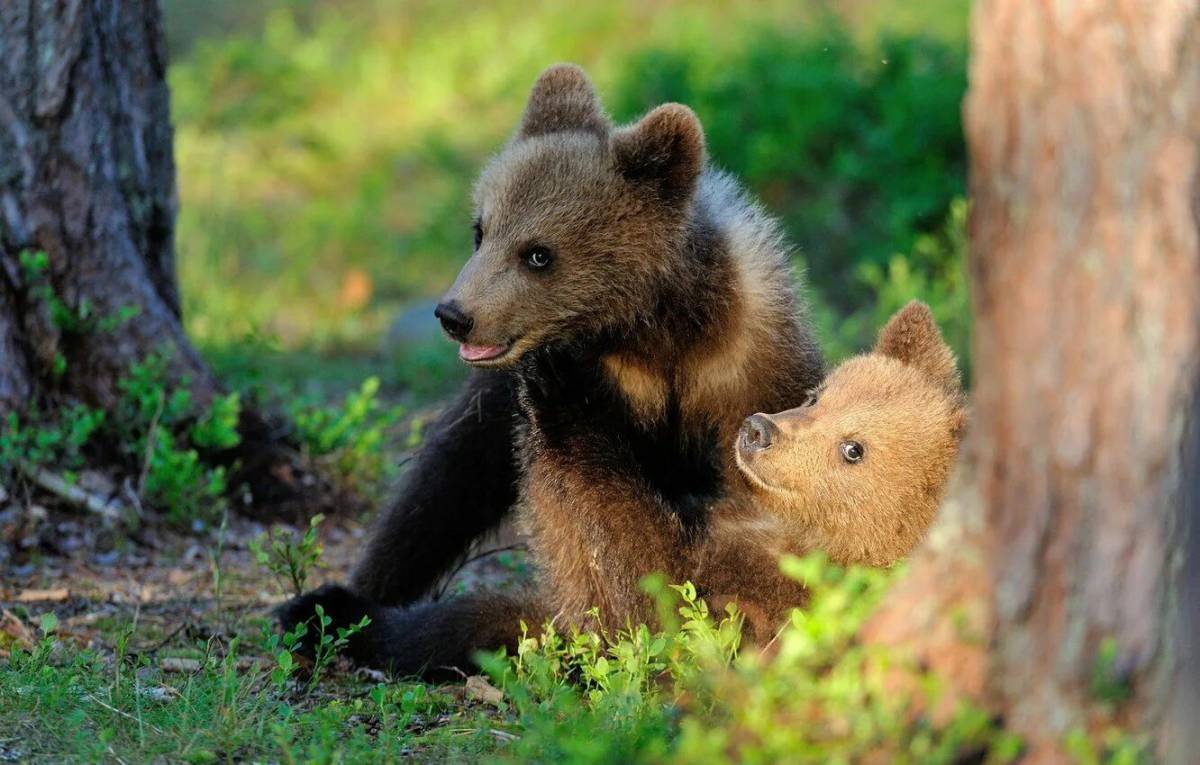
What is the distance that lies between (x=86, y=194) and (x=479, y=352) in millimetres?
2033

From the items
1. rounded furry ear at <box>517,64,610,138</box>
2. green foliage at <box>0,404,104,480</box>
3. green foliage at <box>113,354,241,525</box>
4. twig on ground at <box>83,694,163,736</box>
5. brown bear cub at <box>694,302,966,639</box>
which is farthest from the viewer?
green foliage at <box>113,354,241,525</box>

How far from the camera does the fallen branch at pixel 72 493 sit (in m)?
5.80

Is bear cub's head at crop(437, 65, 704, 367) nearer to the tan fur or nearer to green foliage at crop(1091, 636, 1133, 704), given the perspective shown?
the tan fur

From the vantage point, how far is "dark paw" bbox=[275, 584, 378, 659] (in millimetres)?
4906

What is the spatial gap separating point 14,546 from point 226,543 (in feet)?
2.87

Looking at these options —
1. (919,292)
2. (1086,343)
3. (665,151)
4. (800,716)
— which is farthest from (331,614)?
(919,292)

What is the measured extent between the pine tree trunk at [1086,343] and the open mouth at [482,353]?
2273 millimetres

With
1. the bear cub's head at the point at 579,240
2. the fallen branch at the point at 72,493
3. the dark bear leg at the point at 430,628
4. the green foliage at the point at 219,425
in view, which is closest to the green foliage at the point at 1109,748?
the dark bear leg at the point at 430,628

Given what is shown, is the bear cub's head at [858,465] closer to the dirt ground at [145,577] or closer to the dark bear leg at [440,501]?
the dark bear leg at [440,501]

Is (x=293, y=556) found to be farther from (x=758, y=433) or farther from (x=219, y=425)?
(x=758, y=433)

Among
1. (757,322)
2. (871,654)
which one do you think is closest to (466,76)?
(757,322)

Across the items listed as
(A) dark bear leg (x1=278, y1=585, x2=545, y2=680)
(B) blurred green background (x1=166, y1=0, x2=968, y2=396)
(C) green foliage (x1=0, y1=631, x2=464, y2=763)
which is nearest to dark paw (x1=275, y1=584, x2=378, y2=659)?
(A) dark bear leg (x1=278, y1=585, x2=545, y2=680)

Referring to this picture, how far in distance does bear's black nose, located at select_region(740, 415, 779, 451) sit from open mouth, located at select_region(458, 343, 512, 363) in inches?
33.3

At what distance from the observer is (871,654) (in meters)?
2.99
